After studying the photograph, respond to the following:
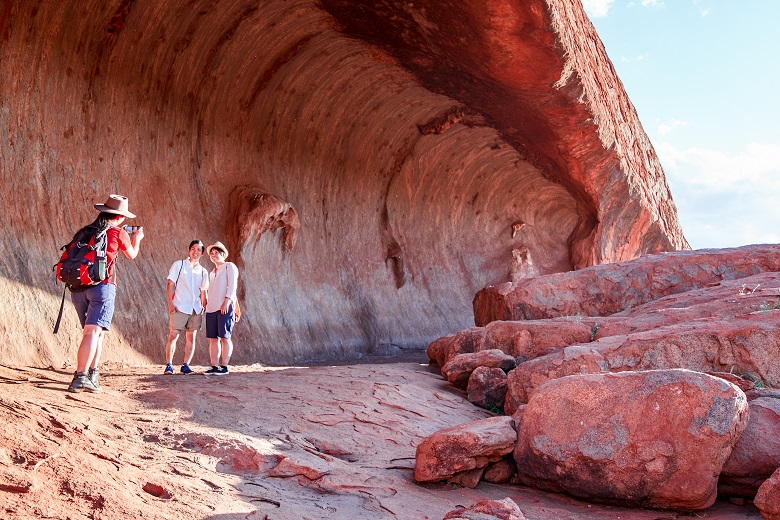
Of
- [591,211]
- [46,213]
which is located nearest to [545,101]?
[591,211]

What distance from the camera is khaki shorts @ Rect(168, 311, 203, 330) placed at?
22.5ft

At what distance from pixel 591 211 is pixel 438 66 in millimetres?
6239

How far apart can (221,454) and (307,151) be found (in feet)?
27.1

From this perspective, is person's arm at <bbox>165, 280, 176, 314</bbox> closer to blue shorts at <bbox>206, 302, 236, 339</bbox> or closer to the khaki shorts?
the khaki shorts

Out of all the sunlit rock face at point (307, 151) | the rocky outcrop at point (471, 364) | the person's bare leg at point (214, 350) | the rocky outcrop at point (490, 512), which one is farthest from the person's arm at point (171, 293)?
the rocky outcrop at point (490, 512)

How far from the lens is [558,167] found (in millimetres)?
14242

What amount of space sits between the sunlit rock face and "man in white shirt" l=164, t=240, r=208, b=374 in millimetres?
1075

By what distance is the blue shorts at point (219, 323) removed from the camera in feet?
22.5

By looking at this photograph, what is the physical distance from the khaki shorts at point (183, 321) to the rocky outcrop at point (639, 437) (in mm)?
3900

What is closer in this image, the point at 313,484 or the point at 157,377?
the point at 313,484

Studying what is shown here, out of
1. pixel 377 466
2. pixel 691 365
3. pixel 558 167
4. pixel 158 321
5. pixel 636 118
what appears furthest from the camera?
pixel 636 118

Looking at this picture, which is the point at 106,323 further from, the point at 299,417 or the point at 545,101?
the point at 545,101

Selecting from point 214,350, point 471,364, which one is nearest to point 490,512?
point 471,364

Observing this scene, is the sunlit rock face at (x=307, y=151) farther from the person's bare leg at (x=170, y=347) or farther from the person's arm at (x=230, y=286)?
the person's arm at (x=230, y=286)
